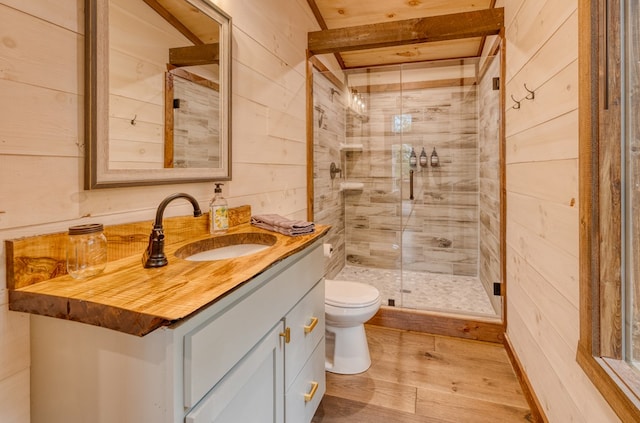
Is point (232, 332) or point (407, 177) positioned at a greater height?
point (407, 177)

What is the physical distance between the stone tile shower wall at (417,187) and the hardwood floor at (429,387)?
1413 mm

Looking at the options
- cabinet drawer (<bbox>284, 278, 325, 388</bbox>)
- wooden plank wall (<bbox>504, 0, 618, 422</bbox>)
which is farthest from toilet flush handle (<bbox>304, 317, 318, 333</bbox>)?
wooden plank wall (<bbox>504, 0, 618, 422</bbox>)

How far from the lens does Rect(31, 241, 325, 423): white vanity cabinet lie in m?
0.68

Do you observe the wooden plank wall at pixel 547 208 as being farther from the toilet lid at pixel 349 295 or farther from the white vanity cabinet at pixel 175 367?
the white vanity cabinet at pixel 175 367

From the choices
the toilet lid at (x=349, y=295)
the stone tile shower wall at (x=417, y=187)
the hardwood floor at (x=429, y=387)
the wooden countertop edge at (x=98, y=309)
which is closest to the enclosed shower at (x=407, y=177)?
the stone tile shower wall at (x=417, y=187)

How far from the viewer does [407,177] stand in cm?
363

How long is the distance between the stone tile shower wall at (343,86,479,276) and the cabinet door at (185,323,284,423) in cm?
271

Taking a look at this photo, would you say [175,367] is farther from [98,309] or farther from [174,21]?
[174,21]

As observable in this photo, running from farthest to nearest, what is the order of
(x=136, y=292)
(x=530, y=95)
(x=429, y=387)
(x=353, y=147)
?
(x=353, y=147) → (x=429, y=387) → (x=530, y=95) → (x=136, y=292)

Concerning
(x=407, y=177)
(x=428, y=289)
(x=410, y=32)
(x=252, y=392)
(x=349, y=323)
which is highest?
(x=410, y=32)

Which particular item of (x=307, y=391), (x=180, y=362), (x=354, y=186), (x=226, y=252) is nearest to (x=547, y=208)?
(x=307, y=391)

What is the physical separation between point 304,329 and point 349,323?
65 centimetres

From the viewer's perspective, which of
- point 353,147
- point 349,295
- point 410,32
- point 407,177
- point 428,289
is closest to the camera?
point 349,295

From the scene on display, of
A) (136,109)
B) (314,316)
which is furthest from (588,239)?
(136,109)
